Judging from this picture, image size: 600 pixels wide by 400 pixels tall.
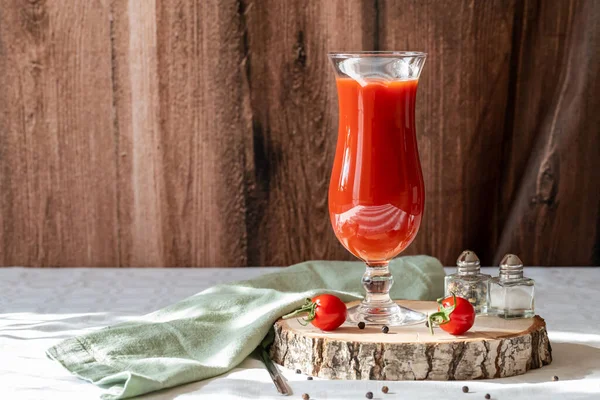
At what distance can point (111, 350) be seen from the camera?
1485mm

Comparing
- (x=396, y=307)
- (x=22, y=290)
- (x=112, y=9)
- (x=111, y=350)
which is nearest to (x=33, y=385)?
(x=111, y=350)

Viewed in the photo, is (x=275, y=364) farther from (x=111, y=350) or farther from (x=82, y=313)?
(x=82, y=313)

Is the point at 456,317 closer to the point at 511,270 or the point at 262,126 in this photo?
the point at 511,270

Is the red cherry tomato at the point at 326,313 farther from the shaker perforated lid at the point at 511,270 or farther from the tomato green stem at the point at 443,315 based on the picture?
the shaker perforated lid at the point at 511,270

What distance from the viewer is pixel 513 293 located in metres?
1.53

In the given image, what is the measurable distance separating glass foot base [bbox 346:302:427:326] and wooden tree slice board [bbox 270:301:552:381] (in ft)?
0.14

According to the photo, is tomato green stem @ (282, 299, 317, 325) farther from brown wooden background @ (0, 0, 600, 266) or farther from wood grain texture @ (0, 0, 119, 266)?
wood grain texture @ (0, 0, 119, 266)

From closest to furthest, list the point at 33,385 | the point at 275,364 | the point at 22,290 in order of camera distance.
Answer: the point at 33,385 → the point at 275,364 → the point at 22,290

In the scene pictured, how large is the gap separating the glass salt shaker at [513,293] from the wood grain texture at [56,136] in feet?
3.81

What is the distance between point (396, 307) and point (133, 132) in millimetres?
1023

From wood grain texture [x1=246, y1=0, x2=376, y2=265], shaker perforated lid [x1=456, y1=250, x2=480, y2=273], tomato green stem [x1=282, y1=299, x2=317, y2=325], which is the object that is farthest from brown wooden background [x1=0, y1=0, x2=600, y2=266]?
tomato green stem [x1=282, y1=299, x2=317, y2=325]

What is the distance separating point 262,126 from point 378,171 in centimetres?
83

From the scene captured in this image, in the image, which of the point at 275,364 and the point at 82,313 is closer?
the point at 275,364

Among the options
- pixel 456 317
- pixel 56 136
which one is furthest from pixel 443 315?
pixel 56 136
